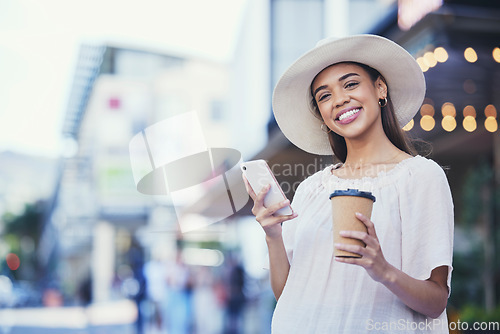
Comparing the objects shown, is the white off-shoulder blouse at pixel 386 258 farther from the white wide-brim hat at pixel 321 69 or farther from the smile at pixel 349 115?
the white wide-brim hat at pixel 321 69

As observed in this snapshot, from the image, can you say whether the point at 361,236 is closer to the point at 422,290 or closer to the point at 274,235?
the point at 422,290

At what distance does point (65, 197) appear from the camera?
104 ft

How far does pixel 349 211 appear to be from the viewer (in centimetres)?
127

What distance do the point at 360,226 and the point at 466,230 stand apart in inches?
234

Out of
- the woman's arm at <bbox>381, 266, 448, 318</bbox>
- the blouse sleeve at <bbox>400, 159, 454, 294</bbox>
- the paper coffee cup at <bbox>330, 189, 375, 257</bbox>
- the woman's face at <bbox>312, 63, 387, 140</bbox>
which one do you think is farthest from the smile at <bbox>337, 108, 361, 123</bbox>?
the woman's arm at <bbox>381, 266, 448, 318</bbox>

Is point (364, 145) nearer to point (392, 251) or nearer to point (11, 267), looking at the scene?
point (392, 251)

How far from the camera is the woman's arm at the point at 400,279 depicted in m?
1.24

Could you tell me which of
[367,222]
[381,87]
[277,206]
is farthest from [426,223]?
[381,87]

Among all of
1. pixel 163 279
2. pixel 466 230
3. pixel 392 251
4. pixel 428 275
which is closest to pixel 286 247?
pixel 392 251

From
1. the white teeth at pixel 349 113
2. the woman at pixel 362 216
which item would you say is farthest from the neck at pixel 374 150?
the white teeth at pixel 349 113

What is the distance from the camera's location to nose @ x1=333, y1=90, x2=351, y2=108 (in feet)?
5.27

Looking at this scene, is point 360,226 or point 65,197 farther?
point 65,197

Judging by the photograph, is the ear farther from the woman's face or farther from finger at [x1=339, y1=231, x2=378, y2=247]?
finger at [x1=339, y1=231, x2=378, y2=247]

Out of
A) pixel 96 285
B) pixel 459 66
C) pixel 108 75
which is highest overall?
pixel 108 75
